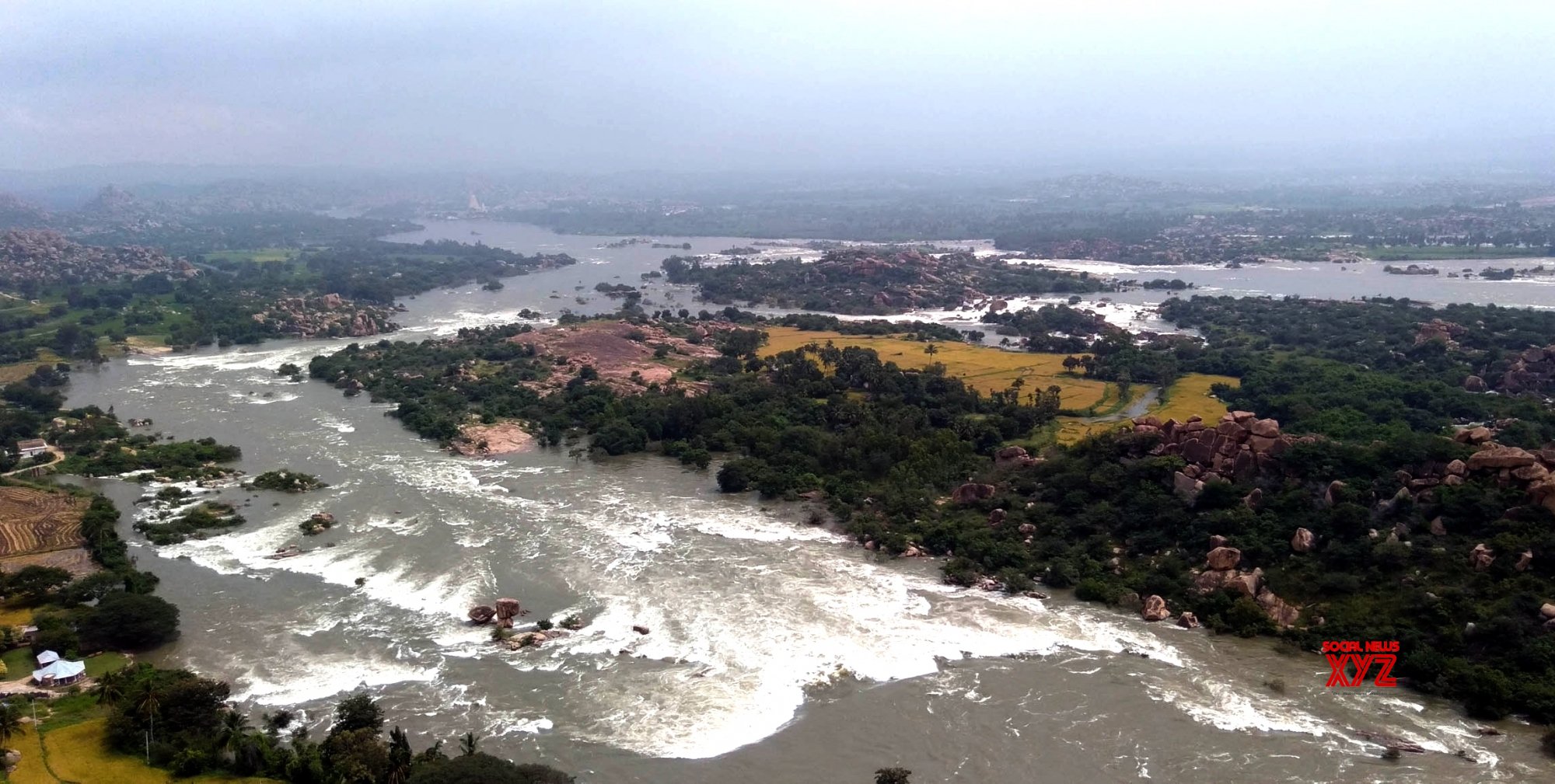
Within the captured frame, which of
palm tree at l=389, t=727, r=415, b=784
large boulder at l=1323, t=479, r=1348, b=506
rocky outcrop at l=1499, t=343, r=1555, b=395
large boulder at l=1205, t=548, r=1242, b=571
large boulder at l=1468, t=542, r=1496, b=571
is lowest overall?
palm tree at l=389, t=727, r=415, b=784

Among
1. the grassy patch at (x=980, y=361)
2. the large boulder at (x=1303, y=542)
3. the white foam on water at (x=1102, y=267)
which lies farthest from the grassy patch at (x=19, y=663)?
the white foam on water at (x=1102, y=267)

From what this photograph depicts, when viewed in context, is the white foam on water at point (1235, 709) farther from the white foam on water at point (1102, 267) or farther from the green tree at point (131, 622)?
the white foam on water at point (1102, 267)

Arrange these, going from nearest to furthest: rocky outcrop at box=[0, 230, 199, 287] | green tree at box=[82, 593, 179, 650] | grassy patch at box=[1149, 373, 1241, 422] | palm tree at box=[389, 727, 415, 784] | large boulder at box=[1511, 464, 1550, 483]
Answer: palm tree at box=[389, 727, 415, 784] → green tree at box=[82, 593, 179, 650] → large boulder at box=[1511, 464, 1550, 483] → grassy patch at box=[1149, 373, 1241, 422] → rocky outcrop at box=[0, 230, 199, 287]

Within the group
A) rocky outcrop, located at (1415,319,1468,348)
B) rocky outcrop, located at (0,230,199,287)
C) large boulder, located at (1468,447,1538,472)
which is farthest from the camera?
rocky outcrop, located at (0,230,199,287)

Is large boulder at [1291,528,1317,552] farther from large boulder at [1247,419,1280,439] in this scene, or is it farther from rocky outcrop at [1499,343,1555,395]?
rocky outcrop at [1499,343,1555,395]

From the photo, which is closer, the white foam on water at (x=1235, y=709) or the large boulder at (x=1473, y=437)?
the white foam on water at (x=1235, y=709)

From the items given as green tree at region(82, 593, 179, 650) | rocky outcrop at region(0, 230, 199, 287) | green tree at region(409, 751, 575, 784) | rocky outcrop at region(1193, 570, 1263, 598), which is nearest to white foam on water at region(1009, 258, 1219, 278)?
rocky outcrop at region(1193, 570, 1263, 598)
